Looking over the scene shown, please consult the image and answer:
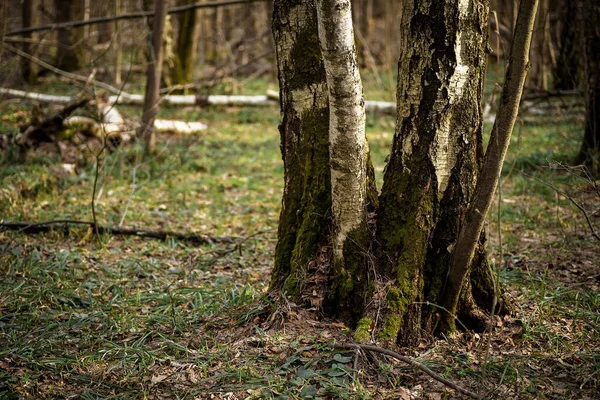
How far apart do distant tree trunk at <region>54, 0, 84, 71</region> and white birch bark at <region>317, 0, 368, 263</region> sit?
13.3 m

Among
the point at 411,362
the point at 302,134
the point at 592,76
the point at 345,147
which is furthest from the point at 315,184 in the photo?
the point at 592,76

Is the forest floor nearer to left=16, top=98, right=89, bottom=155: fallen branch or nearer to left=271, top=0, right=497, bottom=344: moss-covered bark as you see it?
left=271, top=0, right=497, bottom=344: moss-covered bark

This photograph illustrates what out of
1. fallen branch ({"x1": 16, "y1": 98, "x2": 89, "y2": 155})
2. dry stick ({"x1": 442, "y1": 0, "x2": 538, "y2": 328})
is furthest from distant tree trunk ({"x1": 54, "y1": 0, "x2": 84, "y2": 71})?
dry stick ({"x1": 442, "y1": 0, "x2": 538, "y2": 328})

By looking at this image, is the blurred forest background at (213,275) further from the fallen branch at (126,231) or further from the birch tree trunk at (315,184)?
the birch tree trunk at (315,184)

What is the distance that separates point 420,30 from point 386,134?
24.0 ft

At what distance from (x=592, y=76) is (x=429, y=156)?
4.54 metres

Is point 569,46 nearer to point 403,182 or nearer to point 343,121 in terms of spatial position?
point 403,182

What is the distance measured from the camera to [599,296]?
385 cm

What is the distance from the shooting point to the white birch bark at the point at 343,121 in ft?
9.77

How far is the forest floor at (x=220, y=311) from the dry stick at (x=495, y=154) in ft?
0.87

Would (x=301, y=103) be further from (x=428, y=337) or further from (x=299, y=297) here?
(x=428, y=337)

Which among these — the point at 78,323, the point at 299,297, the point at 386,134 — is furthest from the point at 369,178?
the point at 386,134

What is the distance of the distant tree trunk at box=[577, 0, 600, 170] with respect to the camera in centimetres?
658

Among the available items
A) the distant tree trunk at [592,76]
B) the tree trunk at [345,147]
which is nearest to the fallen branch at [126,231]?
the tree trunk at [345,147]
